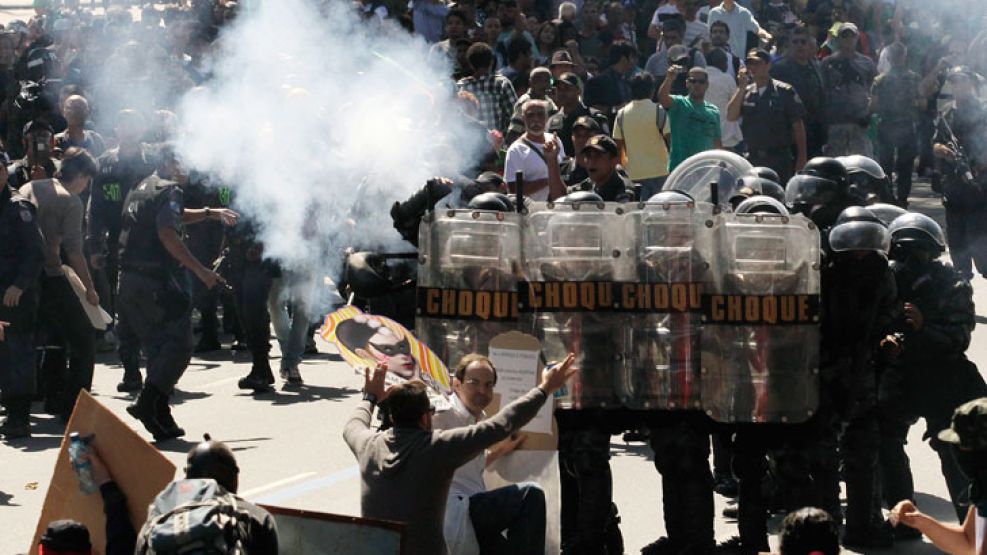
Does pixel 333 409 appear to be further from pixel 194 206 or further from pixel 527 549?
pixel 527 549

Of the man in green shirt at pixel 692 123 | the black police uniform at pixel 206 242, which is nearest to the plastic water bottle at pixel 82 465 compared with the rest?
the black police uniform at pixel 206 242

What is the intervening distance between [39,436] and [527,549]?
558 cm

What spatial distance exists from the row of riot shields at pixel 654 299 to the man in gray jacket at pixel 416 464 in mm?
1356

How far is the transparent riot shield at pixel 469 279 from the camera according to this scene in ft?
27.4

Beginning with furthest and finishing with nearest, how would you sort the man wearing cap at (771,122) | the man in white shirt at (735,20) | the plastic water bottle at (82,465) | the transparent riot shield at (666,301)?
the man in white shirt at (735,20) → the man wearing cap at (771,122) → the transparent riot shield at (666,301) → the plastic water bottle at (82,465)

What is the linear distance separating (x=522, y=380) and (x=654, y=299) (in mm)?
678

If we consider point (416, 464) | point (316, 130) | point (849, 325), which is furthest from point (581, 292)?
point (316, 130)

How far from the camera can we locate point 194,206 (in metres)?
14.2

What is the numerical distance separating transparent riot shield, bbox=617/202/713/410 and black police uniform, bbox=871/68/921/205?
11.3m

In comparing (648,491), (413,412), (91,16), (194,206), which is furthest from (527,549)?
(91,16)

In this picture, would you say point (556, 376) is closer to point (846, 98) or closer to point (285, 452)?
point (285, 452)

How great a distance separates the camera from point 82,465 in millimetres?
7023

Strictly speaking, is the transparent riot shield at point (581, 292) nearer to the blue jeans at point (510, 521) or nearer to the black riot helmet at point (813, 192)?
the blue jeans at point (510, 521)

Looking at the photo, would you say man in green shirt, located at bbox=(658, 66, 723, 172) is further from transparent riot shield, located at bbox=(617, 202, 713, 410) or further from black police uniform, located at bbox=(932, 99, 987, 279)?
transparent riot shield, located at bbox=(617, 202, 713, 410)
